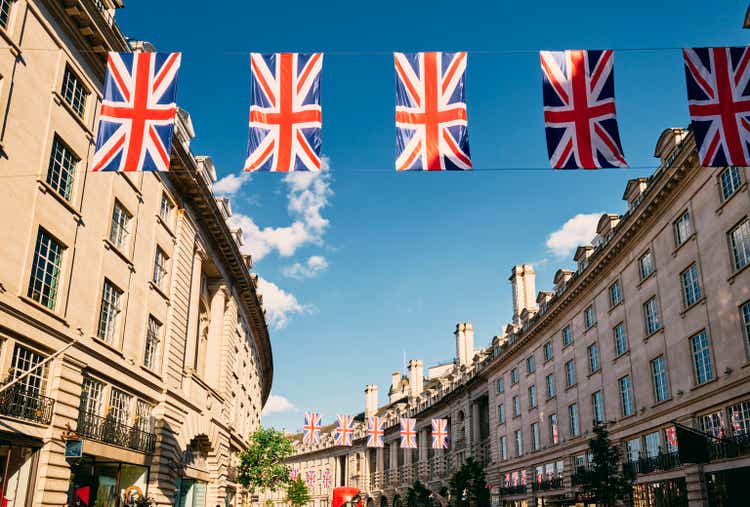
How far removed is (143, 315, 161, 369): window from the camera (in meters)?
27.7

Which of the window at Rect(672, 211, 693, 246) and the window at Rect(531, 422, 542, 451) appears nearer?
the window at Rect(672, 211, 693, 246)

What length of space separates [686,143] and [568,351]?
2198 centimetres

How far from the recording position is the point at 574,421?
47.4 m

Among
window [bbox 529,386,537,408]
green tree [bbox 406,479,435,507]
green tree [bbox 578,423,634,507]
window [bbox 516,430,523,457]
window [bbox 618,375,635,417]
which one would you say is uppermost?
window [bbox 529,386,537,408]

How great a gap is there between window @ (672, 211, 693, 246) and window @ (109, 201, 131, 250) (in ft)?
79.4

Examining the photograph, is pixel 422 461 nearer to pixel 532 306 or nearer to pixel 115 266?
pixel 532 306

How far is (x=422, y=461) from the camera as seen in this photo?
284 ft

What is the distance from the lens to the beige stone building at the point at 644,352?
28312 millimetres

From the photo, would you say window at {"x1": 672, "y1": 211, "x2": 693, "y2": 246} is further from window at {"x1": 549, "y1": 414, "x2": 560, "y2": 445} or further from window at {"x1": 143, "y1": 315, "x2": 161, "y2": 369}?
window at {"x1": 143, "y1": 315, "x2": 161, "y2": 369}

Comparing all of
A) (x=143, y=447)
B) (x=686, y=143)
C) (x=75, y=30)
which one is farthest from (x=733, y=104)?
(x=143, y=447)

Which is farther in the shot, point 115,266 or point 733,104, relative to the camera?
point 115,266

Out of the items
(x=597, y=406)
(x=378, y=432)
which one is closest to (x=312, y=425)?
(x=378, y=432)

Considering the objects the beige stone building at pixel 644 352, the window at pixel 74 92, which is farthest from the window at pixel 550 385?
the window at pixel 74 92

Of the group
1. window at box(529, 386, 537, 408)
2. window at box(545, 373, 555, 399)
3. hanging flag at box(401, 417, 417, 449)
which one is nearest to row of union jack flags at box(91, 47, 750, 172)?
window at box(545, 373, 555, 399)
